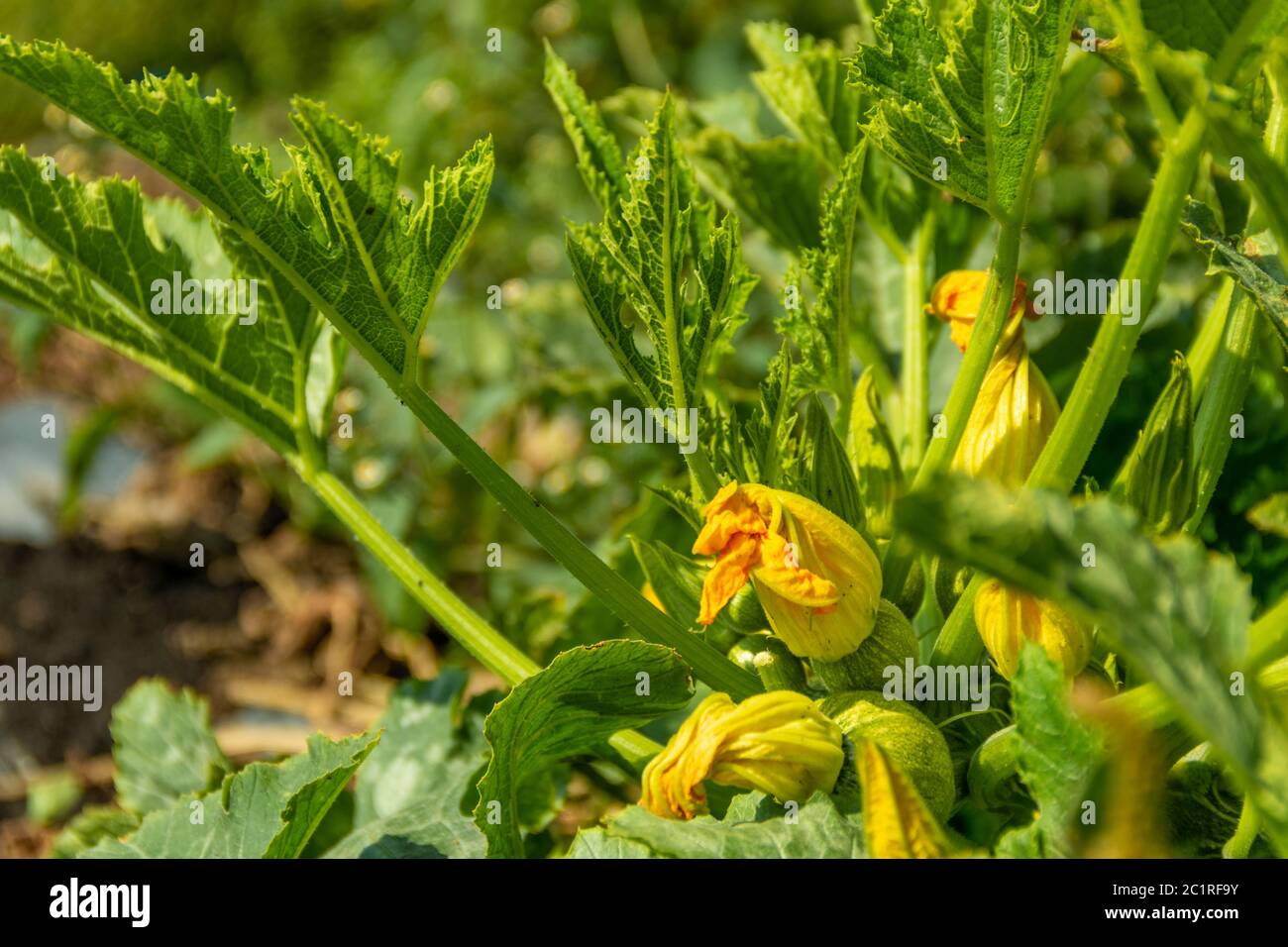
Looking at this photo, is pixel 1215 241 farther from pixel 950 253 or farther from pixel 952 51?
pixel 950 253

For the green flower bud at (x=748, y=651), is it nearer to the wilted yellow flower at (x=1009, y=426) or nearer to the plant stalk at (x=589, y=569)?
the plant stalk at (x=589, y=569)

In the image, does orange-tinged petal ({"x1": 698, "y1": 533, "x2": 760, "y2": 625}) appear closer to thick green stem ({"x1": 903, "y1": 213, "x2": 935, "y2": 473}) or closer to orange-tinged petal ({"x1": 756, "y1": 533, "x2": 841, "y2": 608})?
orange-tinged petal ({"x1": 756, "y1": 533, "x2": 841, "y2": 608})

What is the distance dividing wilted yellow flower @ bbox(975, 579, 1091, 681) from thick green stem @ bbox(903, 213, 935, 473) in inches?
9.5

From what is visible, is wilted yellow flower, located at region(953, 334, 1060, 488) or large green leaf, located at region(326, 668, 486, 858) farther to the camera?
large green leaf, located at region(326, 668, 486, 858)

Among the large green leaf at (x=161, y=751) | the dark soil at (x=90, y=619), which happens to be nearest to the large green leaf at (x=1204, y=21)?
the large green leaf at (x=161, y=751)

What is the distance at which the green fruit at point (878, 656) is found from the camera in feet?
2.94

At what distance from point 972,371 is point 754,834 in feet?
1.15

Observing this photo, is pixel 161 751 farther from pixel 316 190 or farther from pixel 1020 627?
pixel 1020 627

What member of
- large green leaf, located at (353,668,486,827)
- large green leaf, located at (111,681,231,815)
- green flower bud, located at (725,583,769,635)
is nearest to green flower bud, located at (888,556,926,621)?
green flower bud, located at (725,583,769,635)

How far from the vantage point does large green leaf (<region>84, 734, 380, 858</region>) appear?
94cm

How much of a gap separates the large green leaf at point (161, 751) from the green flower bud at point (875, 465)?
28.5 inches

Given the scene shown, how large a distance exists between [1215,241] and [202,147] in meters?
0.67

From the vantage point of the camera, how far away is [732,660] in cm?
96
